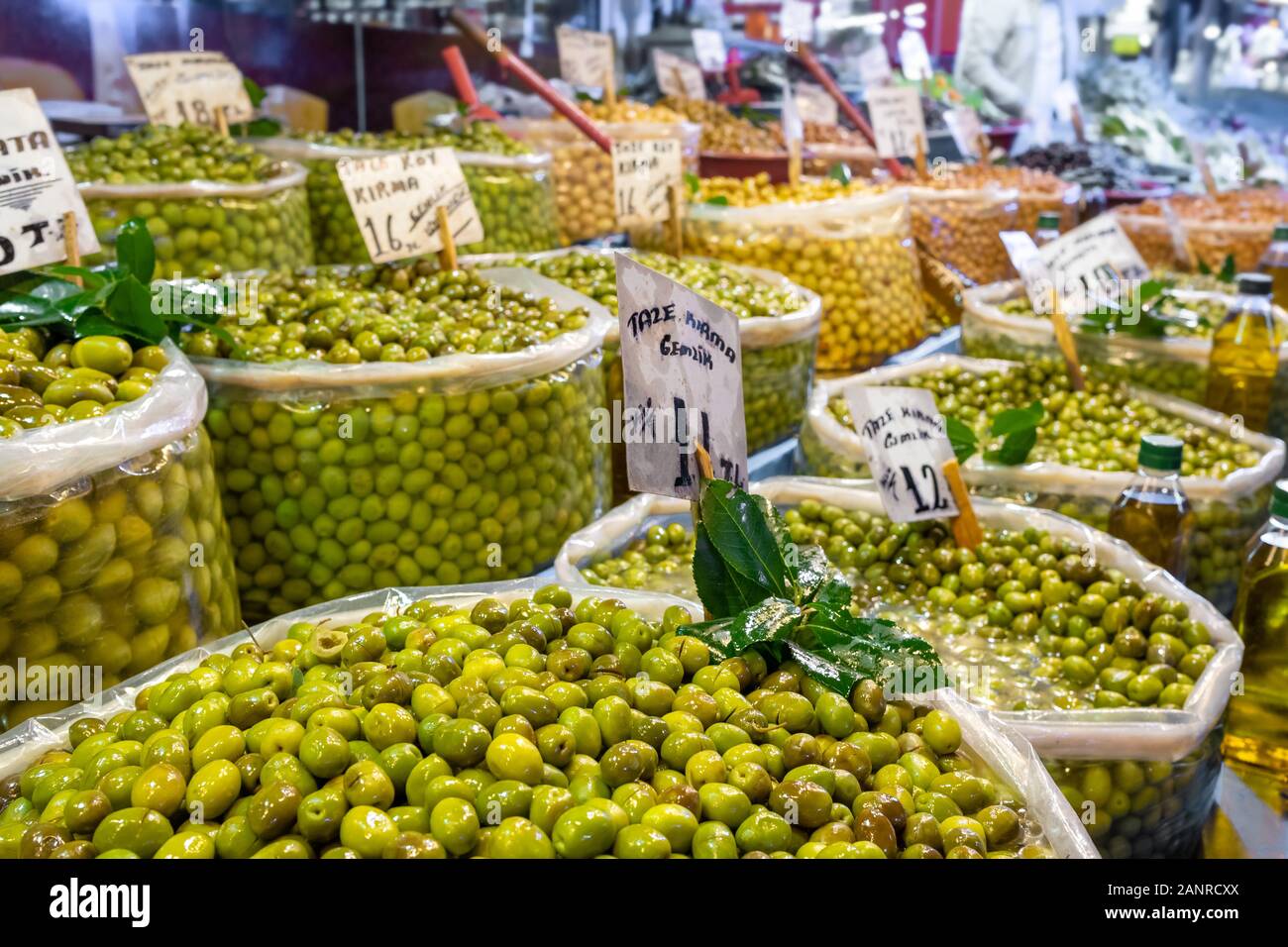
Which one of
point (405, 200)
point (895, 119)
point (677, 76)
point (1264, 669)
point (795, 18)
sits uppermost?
point (795, 18)

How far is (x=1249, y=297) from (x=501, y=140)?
215 cm

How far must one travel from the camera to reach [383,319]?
2.01 meters

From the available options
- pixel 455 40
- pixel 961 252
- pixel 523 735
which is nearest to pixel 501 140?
pixel 455 40

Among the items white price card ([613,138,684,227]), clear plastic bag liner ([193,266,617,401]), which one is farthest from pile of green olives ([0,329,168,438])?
white price card ([613,138,684,227])

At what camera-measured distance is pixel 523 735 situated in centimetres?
103

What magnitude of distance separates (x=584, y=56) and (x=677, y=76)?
1038mm

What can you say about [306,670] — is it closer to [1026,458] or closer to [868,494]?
[868,494]

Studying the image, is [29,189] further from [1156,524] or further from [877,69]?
[877,69]

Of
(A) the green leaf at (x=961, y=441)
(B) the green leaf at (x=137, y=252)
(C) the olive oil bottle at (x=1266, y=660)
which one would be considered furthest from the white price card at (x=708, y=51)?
(C) the olive oil bottle at (x=1266, y=660)

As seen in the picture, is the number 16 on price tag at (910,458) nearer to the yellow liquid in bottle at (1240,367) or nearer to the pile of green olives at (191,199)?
the yellow liquid in bottle at (1240,367)

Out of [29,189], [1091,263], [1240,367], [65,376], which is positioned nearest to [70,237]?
[29,189]

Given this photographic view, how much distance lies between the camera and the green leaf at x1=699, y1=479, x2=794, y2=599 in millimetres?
1351

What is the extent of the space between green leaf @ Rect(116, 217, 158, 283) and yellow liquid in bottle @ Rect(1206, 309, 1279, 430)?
2570 millimetres

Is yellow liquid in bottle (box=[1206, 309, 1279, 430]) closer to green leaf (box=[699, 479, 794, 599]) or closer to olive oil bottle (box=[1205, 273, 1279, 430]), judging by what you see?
olive oil bottle (box=[1205, 273, 1279, 430])
